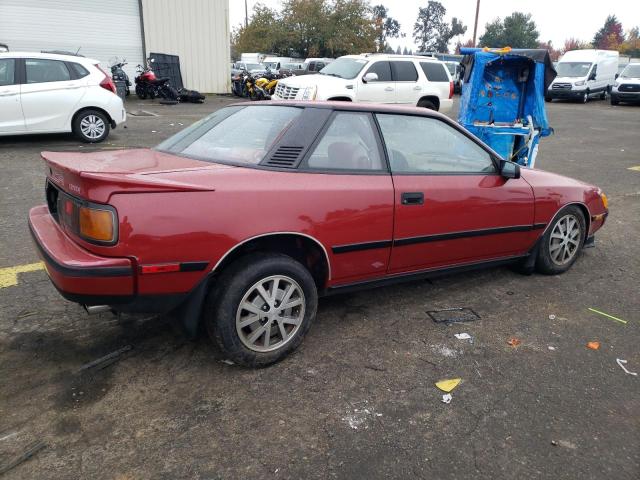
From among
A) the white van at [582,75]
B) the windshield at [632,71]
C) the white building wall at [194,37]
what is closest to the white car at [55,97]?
the white building wall at [194,37]

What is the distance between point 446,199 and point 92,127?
807 cm

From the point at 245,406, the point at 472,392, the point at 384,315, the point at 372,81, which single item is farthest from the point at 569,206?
the point at 372,81

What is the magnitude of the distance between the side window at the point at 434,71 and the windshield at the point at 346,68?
187cm

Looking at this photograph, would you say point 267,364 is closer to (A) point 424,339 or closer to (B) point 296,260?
(B) point 296,260

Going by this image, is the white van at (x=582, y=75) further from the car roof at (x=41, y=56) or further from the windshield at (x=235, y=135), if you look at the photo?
the windshield at (x=235, y=135)

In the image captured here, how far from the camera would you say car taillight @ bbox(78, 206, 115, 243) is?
2.42m

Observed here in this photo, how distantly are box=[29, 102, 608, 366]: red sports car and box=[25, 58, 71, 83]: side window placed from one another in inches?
264

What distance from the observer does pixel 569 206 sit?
14.2 ft

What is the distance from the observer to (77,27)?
18641 mm

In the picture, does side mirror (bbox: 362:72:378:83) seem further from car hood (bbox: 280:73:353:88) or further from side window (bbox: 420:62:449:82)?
side window (bbox: 420:62:449:82)

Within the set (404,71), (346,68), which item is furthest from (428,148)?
(404,71)

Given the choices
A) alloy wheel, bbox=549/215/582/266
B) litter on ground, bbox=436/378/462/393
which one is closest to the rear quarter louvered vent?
litter on ground, bbox=436/378/462/393

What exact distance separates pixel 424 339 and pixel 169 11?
67.1 feet

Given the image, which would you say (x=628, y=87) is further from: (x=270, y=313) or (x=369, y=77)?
(x=270, y=313)
